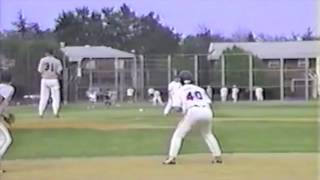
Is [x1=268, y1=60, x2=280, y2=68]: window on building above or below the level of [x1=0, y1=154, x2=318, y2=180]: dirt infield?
above

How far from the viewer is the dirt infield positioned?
34.3ft

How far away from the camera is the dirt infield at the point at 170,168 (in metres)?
10.5

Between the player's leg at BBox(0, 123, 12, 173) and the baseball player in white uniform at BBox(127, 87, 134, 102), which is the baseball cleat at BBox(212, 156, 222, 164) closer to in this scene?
the player's leg at BBox(0, 123, 12, 173)

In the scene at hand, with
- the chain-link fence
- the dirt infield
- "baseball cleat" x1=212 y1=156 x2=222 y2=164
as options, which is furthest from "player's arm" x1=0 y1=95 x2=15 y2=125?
the chain-link fence

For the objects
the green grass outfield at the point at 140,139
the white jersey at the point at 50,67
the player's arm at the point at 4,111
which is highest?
the white jersey at the point at 50,67

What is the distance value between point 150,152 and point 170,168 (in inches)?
111

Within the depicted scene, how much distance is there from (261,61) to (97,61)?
10.8m

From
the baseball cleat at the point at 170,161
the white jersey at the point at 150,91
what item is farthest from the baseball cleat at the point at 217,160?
the white jersey at the point at 150,91

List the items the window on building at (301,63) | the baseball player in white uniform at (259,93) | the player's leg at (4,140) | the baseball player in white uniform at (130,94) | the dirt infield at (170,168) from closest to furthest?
the dirt infield at (170,168)
the player's leg at (4,140)
the baseball player in white uniform at (130,94)
the baseball player in white uniform at (259,93)
the window on building at (301,63)

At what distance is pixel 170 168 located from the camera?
11.7m

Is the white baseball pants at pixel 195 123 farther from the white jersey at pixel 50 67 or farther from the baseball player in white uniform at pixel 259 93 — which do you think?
the baseball player in white uniform at pixel 259 93

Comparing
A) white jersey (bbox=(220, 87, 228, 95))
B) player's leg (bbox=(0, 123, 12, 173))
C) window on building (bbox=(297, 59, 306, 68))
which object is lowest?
white jersey (bbox=(220, 87, 228, 95))

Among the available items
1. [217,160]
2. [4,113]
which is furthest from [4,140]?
[217,160]

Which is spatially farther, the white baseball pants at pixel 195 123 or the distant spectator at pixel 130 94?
the distant spectator at pixel 130 94
